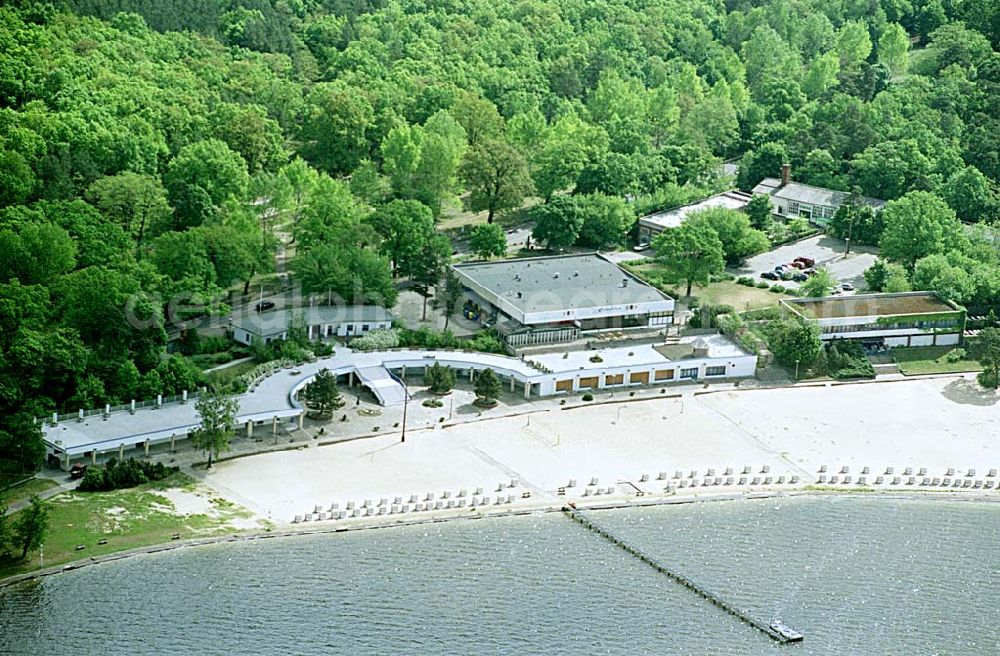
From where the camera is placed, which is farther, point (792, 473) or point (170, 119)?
point (170, 119)

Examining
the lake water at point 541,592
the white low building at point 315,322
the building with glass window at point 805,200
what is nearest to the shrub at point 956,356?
the lake water at point 541,592

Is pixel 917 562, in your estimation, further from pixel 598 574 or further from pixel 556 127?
pixel 556 127

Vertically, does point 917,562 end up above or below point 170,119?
below

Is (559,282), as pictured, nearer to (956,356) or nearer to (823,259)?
(823,259)

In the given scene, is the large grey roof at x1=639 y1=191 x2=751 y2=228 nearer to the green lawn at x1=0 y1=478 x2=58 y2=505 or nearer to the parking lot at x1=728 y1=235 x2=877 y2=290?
the parking lot at x1=728 y1=235 x2=877 y2=290

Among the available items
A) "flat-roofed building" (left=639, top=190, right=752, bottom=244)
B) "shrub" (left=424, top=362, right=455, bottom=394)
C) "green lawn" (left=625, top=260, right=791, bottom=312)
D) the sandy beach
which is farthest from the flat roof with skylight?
"flat-roofed building" (left=639, top=190, right=752, bottom=244)

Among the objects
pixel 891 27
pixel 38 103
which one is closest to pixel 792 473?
pixel 38 103
